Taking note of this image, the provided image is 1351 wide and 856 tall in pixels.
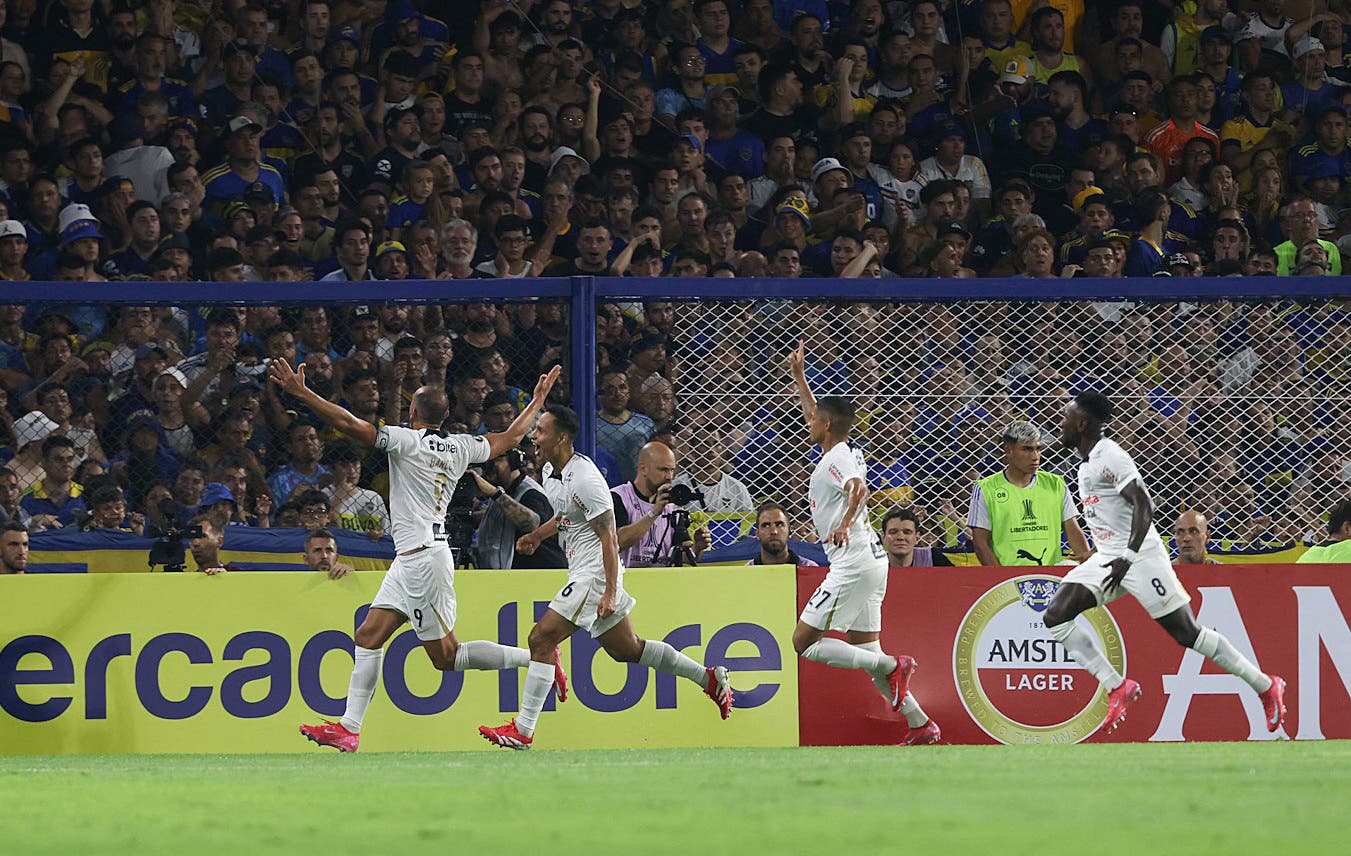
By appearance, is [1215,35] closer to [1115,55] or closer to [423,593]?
[1115,55]

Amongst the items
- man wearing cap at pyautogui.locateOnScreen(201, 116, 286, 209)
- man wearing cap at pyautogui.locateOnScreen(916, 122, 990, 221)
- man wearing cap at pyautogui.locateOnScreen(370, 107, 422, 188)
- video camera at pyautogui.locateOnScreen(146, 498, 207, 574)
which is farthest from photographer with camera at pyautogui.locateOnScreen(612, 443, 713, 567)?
man wearing cap at pyautogui.locateOnScreen(916, 122, 990, 221)

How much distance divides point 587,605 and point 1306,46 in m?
9.52

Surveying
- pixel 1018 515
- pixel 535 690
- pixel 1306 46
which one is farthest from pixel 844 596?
pixel 1306 46

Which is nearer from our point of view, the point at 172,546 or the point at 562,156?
the point at 172,546

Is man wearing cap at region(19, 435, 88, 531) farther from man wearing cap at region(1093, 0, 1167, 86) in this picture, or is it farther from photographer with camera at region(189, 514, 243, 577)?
man wearing cap at region(1093, 0, 1167, 86)

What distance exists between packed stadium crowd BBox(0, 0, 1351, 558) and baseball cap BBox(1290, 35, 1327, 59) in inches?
4.5

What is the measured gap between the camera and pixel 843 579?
10.0 meters

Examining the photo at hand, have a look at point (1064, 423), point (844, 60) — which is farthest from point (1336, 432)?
point (844, 60)

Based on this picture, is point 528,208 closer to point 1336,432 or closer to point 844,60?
point 844,60

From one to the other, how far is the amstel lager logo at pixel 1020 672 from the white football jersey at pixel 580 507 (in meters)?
2.28

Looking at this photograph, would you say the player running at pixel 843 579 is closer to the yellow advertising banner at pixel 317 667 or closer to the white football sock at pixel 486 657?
the yellow advertising banner at pixel 317 667

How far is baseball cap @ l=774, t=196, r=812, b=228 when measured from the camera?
13414mm

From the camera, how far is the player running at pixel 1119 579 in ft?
31.8

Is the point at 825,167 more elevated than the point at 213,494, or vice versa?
the point at 825,167
